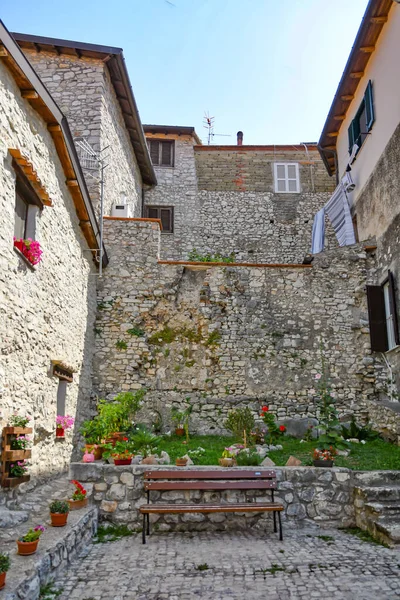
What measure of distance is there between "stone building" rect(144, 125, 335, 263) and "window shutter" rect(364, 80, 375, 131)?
236 inches

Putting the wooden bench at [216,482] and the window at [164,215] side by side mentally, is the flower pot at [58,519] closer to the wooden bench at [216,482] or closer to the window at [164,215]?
the wooden bench at [216,482]

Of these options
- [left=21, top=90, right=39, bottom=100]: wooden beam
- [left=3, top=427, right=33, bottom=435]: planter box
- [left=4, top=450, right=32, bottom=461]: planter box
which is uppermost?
[left=21, top=90, right=39, bottom=100]: wooden beam

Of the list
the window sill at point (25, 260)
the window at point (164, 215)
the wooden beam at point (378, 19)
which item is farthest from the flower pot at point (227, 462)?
the window at point (164, 215)

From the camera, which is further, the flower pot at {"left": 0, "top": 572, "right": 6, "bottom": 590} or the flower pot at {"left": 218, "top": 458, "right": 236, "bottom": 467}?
the flower pot at {"left": 218, "top": 458, "right": 236, "bottom": 467}

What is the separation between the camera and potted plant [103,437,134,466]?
758 cm

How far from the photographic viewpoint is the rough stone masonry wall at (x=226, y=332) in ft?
38.4

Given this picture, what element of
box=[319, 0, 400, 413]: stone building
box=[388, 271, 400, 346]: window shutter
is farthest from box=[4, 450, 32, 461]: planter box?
box=[388, 271, 400, 346]: window shutter

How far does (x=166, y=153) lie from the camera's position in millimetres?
18562

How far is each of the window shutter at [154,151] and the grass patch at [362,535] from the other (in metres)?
14.5

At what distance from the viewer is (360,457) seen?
8.79 meters

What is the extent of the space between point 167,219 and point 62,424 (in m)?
10.4

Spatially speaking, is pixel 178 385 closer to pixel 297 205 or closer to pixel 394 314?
pixel 394 314

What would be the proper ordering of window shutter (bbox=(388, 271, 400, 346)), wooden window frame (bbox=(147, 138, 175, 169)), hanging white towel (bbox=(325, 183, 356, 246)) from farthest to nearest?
wooden window frame (bbox=(147, 138, 175, 169)) → hanging white towel (bbox=(325, 183, 356, 246)) → window shutter (bbox=(388, 271, 400, 346))

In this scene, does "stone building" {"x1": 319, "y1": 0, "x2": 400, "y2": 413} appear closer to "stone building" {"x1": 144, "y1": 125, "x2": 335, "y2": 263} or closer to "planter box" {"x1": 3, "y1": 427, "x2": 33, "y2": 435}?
"stone building" {"x1": 144, "y1": 125, "x2": 335, "y2": 263}
